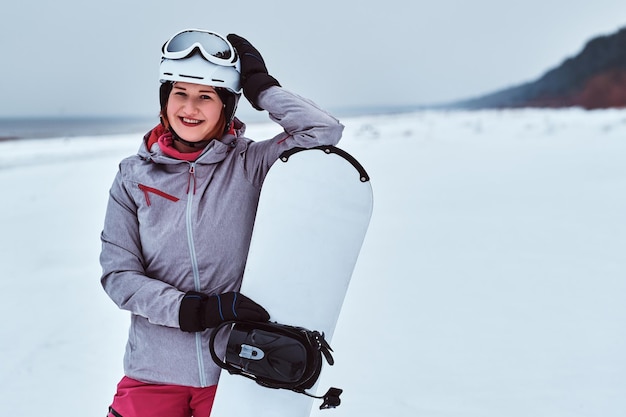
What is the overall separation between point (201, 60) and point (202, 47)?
37 mm

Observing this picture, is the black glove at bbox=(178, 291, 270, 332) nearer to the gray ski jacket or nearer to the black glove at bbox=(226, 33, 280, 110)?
the gray ski jacket

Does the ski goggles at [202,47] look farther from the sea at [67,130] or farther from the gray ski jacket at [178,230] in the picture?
the sea at [67,130]

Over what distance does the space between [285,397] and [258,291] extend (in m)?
0.29

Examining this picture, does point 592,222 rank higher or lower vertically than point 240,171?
higher

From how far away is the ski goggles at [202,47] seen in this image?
1313 millimetres

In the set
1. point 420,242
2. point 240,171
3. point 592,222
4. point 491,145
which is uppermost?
point 491,145

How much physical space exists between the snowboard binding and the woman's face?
17.7 inches

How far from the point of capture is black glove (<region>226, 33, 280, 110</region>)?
4.32 ft

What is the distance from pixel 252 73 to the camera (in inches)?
53.5

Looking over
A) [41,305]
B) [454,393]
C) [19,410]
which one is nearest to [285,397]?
[454,393]

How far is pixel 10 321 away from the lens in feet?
11.1

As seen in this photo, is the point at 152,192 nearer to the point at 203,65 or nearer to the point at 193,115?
the point at 193,115

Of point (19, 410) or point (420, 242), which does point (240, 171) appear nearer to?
point (19, 410)

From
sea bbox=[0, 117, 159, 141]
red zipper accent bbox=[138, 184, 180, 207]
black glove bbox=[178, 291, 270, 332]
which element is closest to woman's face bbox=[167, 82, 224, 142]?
red zipper accent bbox=[138, 184, 180, 207]
